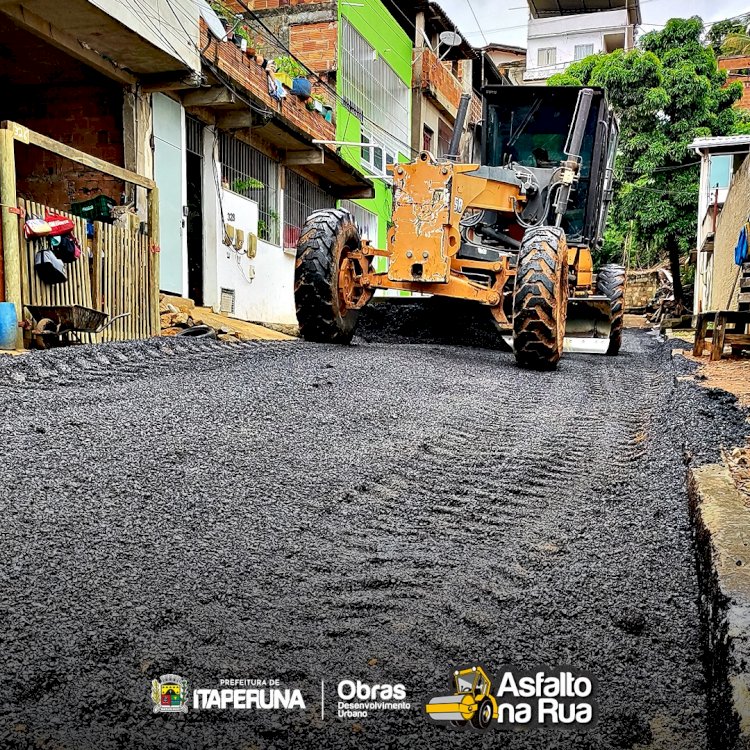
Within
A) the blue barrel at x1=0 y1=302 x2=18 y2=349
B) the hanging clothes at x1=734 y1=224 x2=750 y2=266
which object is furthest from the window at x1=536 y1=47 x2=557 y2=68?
the blue barrel at x1=0 y1=302 x2=18 y2=349

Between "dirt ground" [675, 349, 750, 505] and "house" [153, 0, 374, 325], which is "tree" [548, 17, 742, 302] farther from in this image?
"dirt ground" [675, 349, 750, 505]

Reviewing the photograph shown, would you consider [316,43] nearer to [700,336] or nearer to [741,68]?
[700,336]

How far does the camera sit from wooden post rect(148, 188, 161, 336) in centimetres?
902

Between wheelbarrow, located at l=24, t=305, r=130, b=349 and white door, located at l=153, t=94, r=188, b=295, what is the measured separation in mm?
3737

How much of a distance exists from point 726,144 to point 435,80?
30.9 ft

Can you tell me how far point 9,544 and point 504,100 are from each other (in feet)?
29.2

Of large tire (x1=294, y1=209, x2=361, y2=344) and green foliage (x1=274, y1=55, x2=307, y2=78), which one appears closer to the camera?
large tire (x1=294, y1=209, x2=361, y2=344)

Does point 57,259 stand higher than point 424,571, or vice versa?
point 57,259

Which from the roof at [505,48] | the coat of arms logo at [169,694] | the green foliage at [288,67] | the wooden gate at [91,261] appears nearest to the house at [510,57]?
the roof at [505,48]

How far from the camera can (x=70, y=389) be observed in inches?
213

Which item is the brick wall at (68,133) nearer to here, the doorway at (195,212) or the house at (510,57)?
the doorway at (195,212)

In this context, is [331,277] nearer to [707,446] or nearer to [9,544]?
[707,446]

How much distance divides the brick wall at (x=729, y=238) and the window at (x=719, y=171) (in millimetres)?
6735

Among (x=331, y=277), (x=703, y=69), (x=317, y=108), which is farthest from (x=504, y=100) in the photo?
(x=703, y=69)
